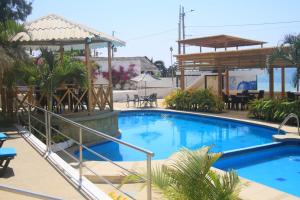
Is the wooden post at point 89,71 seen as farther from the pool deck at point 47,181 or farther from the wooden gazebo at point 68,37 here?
the pool deck at point 47,181

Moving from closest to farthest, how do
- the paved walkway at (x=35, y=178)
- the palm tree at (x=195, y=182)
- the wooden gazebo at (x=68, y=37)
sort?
the palm tree at (x=195, y=182) → the paved walkway at (x=35, y=178) → the wooden gazebo at (x=68, y=37)

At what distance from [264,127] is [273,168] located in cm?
514

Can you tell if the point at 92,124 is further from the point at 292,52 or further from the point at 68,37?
the point at 292,52

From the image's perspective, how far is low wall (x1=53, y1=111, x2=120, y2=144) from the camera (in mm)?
11617

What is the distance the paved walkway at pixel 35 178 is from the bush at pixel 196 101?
13.1m

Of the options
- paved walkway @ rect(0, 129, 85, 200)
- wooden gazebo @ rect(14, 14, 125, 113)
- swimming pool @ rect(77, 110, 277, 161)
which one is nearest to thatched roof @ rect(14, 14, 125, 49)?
wooden gazebo @ rect(14, 14, 125, 113)

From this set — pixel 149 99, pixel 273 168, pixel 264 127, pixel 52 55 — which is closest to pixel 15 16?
pixel 149 99

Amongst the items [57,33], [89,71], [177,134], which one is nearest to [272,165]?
[177,134]

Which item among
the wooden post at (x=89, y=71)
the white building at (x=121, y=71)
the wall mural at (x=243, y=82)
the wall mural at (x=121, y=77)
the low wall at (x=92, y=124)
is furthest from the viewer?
the wall mural at (x=121, y=77)

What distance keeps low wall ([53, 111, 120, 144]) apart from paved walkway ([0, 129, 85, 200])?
156 inches

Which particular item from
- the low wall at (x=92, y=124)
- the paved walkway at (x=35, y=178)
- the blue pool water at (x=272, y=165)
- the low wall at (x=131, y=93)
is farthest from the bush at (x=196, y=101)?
the paved walkway at (x=35, y=178)

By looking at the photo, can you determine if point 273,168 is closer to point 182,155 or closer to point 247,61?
point 182,155

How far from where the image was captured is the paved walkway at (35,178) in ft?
16.3

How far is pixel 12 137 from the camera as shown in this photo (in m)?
9.29
